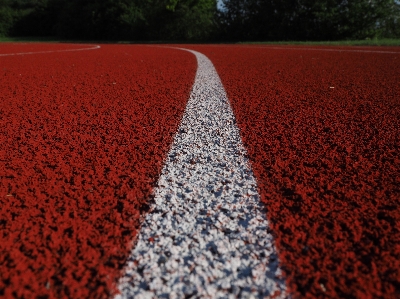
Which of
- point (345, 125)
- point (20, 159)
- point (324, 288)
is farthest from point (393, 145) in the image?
point (20, 159)

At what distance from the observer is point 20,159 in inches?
72.9

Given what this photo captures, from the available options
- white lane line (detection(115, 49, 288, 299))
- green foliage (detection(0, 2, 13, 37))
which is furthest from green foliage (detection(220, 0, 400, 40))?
green foliage (detection(0, 2, 13, 37))

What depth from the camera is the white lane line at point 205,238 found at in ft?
3.18

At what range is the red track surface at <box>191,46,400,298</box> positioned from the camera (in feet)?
3.31

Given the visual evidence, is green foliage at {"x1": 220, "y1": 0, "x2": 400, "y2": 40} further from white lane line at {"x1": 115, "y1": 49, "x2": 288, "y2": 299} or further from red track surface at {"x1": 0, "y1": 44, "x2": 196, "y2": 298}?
white lane line at {"x1": 115, "y1": 49, "x2": 288, "y2": 299}

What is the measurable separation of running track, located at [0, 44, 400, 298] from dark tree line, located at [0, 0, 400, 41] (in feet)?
76.2

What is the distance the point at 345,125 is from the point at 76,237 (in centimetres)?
202

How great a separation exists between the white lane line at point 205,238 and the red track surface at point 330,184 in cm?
7

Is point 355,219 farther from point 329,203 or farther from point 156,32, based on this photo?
point 156,32

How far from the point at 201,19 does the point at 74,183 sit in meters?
30.8

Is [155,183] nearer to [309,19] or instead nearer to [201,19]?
[309,19]

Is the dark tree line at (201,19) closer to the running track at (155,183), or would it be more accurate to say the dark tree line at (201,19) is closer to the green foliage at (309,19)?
the green foliage at (309,19)

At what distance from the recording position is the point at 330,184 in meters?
1.53

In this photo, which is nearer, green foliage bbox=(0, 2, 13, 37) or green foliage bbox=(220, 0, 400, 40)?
green foliage bbox=(220, 0, 400, 40)
